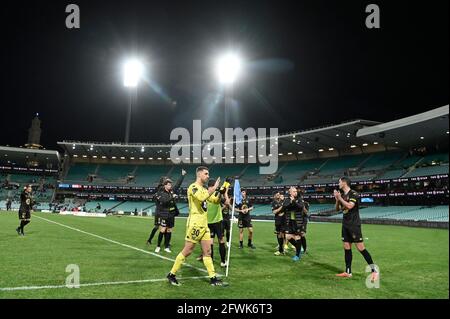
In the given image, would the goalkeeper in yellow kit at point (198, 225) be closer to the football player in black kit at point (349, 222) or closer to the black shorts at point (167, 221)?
the football player in black kit at point (349, 222)

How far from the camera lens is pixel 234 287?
6.93 m

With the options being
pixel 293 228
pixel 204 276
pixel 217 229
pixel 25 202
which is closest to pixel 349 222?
pixel 293 228

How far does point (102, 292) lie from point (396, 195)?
48955 mm

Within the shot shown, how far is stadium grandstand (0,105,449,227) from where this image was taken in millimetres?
42000

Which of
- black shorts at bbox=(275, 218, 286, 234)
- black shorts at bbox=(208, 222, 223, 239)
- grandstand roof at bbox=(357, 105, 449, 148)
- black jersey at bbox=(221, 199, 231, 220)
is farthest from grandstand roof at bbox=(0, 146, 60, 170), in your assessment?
black shorts at bbox=(208, 222, 223, 239)

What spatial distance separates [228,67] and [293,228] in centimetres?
3719

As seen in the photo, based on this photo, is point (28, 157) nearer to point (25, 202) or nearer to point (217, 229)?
point (25, 202)

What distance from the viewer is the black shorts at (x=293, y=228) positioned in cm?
1127

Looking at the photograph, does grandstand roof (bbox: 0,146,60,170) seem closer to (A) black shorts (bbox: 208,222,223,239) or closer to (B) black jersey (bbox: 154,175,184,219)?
(B) black jersey (bbox: 154,175,184,219)

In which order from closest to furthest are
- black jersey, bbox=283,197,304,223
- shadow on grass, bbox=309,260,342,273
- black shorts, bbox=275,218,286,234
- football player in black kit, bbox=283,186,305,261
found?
shadow on grass, bbox=309,260,342,273 → football player in black kit, bbox=283,186,305,261 → black jersey, bbox=283,197,304,223 → black shorts, bbox=275,218,286,234

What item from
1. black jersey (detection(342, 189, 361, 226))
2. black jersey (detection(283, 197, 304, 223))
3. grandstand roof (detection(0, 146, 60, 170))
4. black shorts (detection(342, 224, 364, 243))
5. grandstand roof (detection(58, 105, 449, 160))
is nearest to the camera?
black shorts (detection(342, 224, 364, 243))

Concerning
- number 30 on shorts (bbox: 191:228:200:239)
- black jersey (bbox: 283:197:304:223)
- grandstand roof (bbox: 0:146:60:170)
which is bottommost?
number 30 on shorts (bbox: 191:228:200:239)

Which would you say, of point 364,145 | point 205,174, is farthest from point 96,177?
point 205,174

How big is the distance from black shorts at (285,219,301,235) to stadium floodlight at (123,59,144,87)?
161 feet
